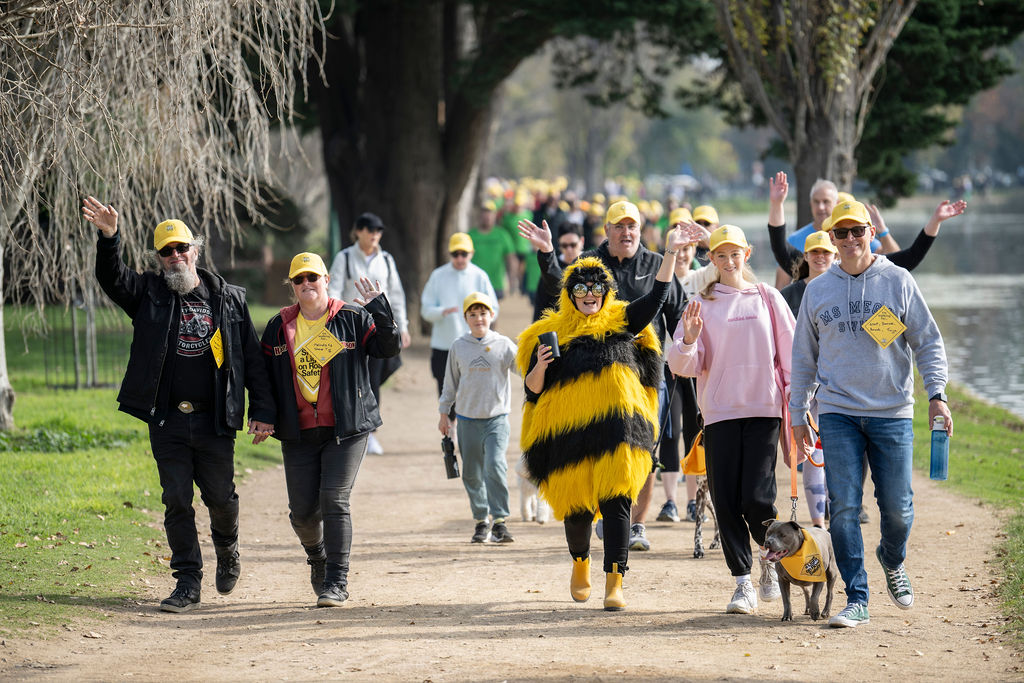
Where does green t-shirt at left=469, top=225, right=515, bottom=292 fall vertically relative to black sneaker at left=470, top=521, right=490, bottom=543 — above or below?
above

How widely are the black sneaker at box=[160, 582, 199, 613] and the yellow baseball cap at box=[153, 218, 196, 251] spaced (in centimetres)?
188

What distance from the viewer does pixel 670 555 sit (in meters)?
8.72

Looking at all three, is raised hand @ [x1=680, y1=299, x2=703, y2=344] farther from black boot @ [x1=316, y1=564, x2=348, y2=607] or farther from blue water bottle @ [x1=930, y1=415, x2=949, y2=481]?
black boot @ [x1=316, y1=564, x2=348, y2=607]

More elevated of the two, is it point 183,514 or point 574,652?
point 183,514

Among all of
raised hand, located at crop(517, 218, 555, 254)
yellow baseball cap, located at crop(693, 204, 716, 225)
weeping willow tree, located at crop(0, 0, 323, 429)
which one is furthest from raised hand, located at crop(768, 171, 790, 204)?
weeping willow tree, located at crop(0, 0, 323, 429)


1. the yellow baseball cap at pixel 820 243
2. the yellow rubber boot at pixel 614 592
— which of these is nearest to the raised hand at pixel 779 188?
the yellow baseball cap at pixel 820 243

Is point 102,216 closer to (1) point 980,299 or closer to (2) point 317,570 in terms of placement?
(2) point 317,570

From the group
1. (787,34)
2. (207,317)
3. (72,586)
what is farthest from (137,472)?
(787,34)

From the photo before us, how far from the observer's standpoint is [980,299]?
2903 centimetres

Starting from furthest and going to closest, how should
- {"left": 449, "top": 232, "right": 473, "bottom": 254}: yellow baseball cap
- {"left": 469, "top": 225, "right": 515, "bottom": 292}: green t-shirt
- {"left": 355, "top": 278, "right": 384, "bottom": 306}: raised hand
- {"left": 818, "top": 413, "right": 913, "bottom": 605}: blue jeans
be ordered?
{"left": 469, "top": 225, "right": 515, "bottom": 292}: green t-shirt, {"left": 449, "top": 232, "right": 473, "bottom": 254}: yellow baseball cap, {"left": 355, "top": 278, "right": 384, "bottom": 306}: raised hand, {"left": 818, "top": 413, "right": 913, "bottom": 605}: blue jeans

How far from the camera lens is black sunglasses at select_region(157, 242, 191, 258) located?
738 centimetres

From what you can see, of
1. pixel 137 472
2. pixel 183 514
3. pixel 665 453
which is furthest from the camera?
pixel 137 472

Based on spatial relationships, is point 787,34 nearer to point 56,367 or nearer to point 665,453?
point 665,453

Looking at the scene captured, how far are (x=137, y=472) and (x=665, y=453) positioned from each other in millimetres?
4418
